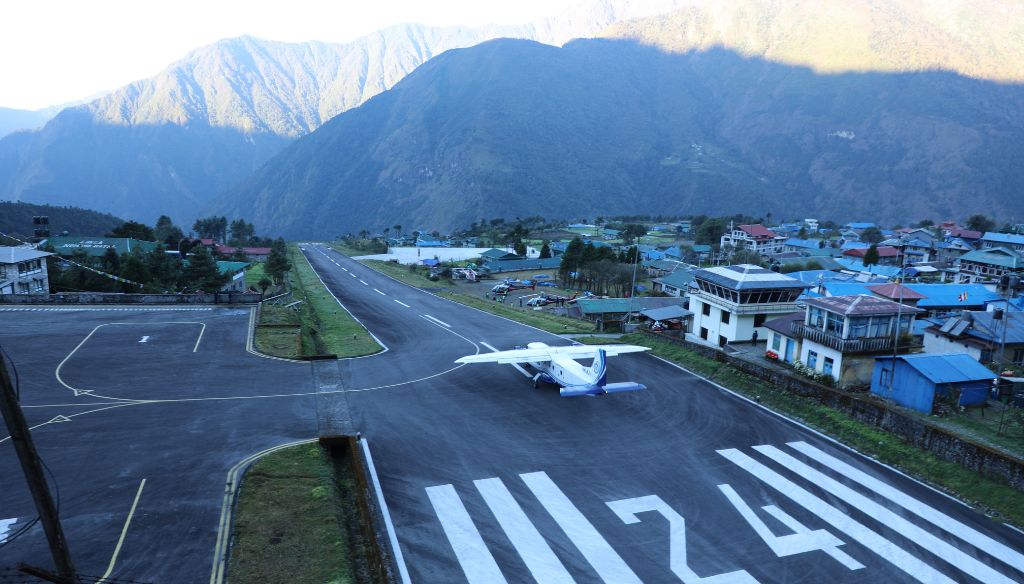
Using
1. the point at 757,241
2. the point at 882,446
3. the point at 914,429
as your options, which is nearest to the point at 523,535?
the point at 882,446

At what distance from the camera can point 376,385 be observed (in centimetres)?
3553

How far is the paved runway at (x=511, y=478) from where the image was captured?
61.0ft

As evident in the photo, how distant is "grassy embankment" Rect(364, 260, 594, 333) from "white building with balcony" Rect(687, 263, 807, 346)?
12457 millimetres

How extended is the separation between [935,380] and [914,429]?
6.65 meters

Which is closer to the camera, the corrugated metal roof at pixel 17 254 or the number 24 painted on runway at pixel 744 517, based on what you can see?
the number 24 painted on runway at pixel 744 517

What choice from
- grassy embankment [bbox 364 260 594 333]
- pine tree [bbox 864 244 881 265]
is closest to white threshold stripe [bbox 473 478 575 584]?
grassy embankment [bbox 364 260 594 333]

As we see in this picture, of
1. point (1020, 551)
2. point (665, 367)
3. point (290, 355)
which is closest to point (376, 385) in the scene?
point (290, 355)

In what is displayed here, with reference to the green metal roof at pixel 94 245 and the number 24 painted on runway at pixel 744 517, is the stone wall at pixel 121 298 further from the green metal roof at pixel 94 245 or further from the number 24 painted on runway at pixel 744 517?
the number 24 painted on runway at pixel 744 517

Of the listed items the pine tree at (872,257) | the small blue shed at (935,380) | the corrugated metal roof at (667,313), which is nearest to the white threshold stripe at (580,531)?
the small blue shed at (935,380)

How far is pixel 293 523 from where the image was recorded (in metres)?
19.7

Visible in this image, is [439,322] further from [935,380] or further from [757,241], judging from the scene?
[757,241]

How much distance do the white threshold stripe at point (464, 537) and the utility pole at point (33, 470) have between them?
10.6 m

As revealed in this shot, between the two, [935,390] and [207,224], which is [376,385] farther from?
[207,224]

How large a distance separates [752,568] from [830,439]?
12863mm
